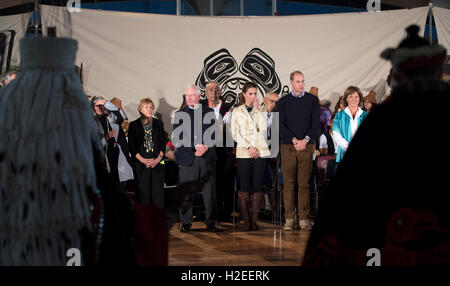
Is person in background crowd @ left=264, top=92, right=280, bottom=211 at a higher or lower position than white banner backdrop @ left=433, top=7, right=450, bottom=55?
lower

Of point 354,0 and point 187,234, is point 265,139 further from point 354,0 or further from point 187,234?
point 354,0

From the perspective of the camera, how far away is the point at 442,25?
801 centimetres

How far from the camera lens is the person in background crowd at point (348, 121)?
6.79 metres

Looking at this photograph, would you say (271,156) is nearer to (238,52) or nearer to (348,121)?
(348,121)

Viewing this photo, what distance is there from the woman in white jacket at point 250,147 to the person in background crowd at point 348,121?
0.84 m

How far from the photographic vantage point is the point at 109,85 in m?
7.87

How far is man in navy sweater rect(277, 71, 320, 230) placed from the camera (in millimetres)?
6934

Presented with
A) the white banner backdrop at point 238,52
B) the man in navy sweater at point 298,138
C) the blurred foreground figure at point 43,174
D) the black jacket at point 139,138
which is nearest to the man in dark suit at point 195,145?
the black jacket at point 139,138

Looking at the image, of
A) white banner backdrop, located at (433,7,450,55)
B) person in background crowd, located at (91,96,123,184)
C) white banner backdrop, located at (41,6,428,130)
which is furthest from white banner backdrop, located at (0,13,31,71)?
white banner backdrop, located at (433,7,450,55)

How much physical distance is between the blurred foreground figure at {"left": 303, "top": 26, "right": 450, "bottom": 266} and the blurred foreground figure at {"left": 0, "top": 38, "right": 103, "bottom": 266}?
825 mm

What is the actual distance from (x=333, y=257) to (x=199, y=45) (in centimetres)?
653

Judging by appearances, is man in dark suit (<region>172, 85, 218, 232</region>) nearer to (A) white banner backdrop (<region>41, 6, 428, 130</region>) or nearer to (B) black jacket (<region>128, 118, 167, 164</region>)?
(B) black jacket (<region>128, 118, 167, 164</region>)

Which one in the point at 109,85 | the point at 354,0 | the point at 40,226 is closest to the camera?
the point at 40,226
